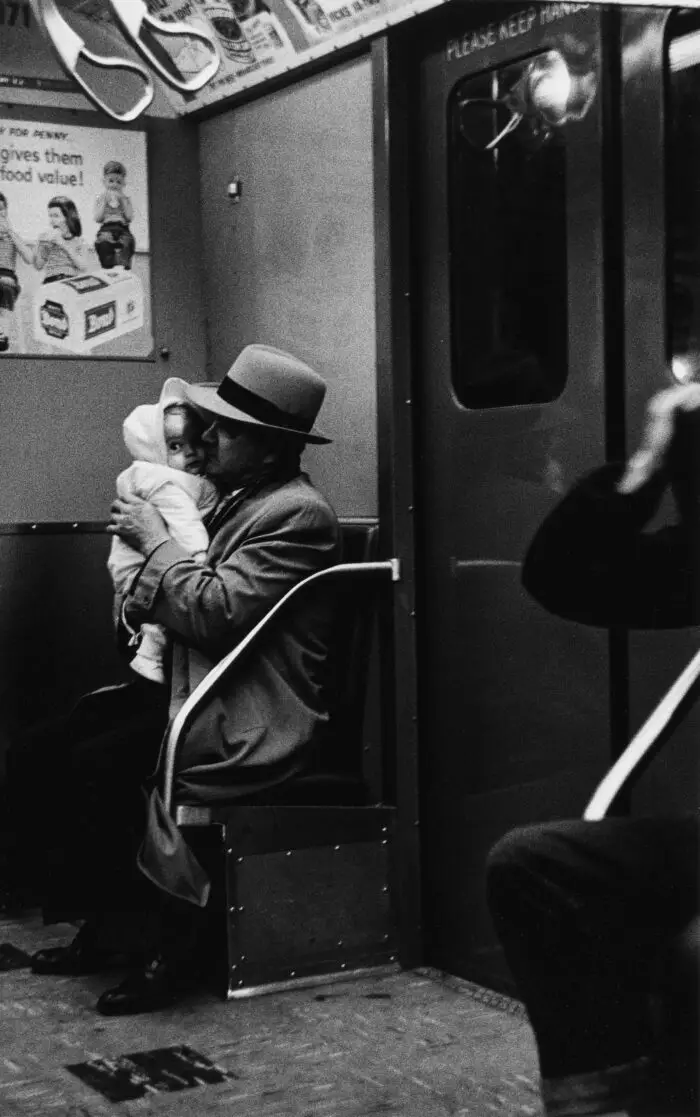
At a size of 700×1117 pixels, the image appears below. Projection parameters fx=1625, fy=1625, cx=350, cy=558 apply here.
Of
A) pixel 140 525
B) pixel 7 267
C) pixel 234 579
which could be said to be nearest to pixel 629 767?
pixel 234 579

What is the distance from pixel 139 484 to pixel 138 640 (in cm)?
42

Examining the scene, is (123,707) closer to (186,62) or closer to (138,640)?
(138,640)

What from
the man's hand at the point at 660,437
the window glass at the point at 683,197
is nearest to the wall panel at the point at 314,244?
the window glass at the point at 683,197

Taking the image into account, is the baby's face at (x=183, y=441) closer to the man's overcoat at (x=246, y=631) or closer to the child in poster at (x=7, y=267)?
the man's overcoat at (x=246, y=631)

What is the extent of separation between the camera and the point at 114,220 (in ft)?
16.5

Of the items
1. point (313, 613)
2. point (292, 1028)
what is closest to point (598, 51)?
point (313, 613)

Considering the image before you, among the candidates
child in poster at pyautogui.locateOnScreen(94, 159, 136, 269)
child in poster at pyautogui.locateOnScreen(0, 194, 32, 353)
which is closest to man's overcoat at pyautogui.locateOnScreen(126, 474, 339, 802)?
child in poster at pyautogui.locateOnScreen(0, 194, 32, 353)

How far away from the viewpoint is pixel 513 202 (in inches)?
150

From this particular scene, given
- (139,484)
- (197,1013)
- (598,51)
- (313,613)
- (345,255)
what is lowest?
(197,1013)

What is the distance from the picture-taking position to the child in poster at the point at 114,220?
5008mm

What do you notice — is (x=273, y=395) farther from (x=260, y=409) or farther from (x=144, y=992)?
(x=144, y=992)

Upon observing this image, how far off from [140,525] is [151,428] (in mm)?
491

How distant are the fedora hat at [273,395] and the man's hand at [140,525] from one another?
31 cm

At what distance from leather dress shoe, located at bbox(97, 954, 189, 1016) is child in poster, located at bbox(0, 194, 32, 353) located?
1.96 m
